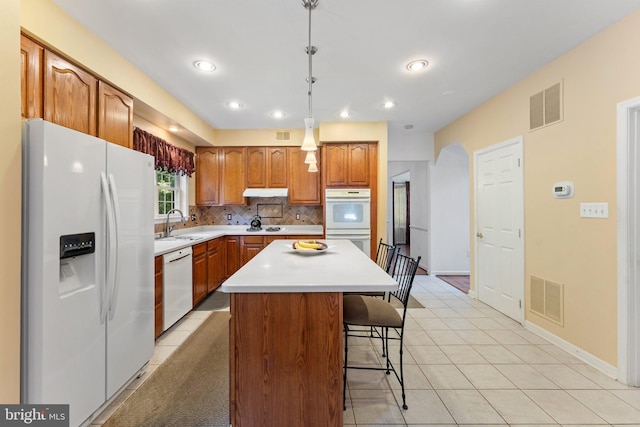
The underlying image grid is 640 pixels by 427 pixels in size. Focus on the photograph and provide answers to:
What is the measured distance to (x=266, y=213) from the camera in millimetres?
5004

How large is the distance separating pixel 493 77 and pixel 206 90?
10.2 feet

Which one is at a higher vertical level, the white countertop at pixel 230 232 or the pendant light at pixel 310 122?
the pendant light at pixel 310 122

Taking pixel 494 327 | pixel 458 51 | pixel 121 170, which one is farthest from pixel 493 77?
pixel 121 170

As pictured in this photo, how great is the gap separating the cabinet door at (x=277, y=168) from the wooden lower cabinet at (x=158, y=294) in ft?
7.95

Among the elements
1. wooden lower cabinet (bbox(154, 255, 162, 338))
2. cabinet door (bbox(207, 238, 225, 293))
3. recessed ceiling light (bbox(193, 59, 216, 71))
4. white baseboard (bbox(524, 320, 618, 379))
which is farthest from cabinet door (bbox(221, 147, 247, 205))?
white baseboard (bbox(524, 320, 618, 379))

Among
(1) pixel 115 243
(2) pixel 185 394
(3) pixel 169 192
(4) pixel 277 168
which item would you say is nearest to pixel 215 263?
(3) pixel 169 192

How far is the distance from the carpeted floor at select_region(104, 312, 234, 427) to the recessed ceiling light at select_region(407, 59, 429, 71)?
10.1 feet

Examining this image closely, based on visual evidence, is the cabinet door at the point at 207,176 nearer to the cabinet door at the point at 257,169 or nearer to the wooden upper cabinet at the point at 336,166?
the cabinet door at the point at 257,169

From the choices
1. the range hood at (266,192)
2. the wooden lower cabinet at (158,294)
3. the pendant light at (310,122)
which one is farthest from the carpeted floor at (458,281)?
the wooden lower cabinet at (158,294)

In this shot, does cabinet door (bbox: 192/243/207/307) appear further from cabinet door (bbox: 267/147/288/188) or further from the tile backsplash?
cabinet door (bbox: 267/147/288/188)

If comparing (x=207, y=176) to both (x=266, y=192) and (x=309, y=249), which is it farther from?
(x=309, y=249)

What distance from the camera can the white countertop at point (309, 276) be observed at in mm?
1336

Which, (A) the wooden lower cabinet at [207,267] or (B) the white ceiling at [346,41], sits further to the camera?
(A) the wooden lower cabinet at [207,267]

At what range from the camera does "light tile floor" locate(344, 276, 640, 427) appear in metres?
1.67
